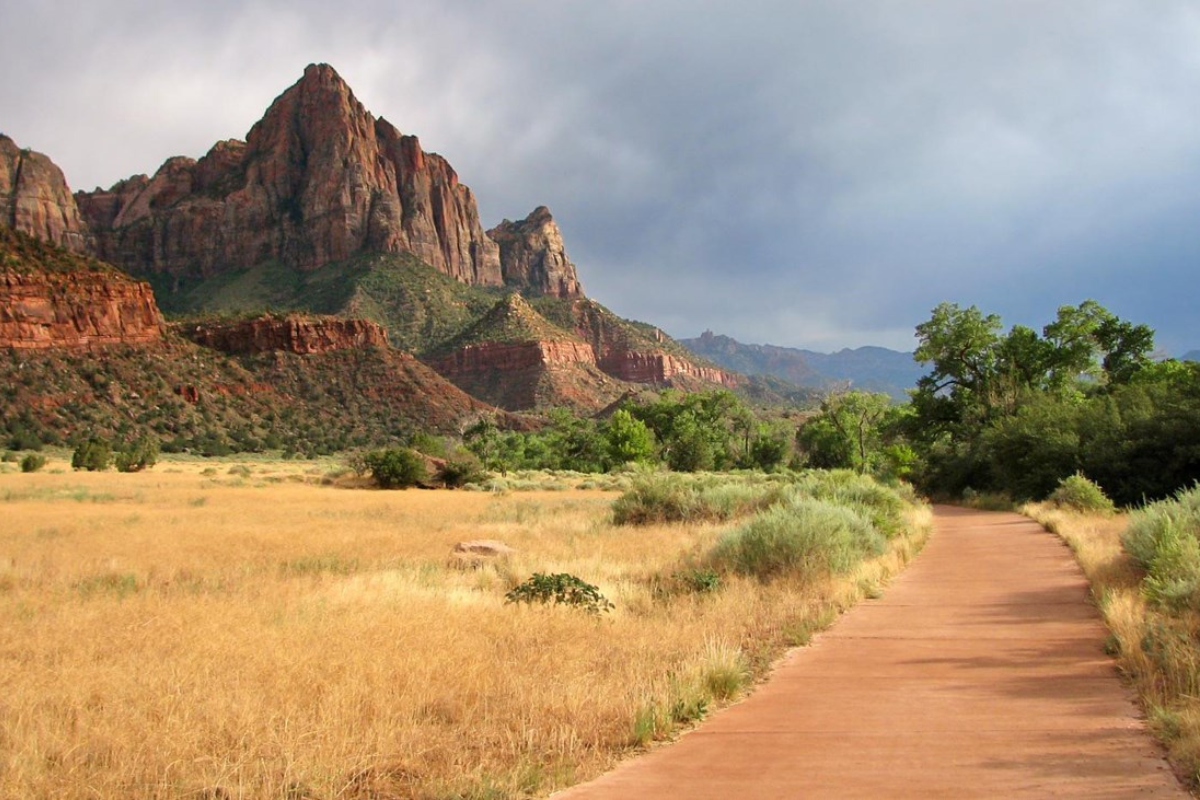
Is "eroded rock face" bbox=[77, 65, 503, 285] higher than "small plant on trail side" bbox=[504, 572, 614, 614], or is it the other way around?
"eroded rock face" bbox=[77, 65, 503, 285]

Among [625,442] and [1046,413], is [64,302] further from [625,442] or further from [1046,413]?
[1046,413]

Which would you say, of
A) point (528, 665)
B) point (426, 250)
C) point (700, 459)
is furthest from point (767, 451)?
point (426, 250)

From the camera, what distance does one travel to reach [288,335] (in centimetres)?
9112

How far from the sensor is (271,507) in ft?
94.4

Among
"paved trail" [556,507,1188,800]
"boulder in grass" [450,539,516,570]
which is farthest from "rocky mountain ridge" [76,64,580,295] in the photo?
"paved trail" [556,507,1188,800]

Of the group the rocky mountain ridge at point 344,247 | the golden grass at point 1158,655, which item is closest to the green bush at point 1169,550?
the golden grass at point 1158,655

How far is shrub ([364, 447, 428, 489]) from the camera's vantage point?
4622 cm

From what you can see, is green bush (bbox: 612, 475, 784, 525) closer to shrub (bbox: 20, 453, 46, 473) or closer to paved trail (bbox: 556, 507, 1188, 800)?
paved trail (bbox: 556, 507, 1188, 800)

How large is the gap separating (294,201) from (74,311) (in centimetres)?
9754

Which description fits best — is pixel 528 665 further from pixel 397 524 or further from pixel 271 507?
pixel 271 507

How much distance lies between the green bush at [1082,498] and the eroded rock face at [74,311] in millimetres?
75267

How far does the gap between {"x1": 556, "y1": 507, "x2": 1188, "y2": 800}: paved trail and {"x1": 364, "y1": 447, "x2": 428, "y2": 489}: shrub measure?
3909 cm

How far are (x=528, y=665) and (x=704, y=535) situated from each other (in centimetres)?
1167

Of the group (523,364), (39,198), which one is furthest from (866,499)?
(39,198)
